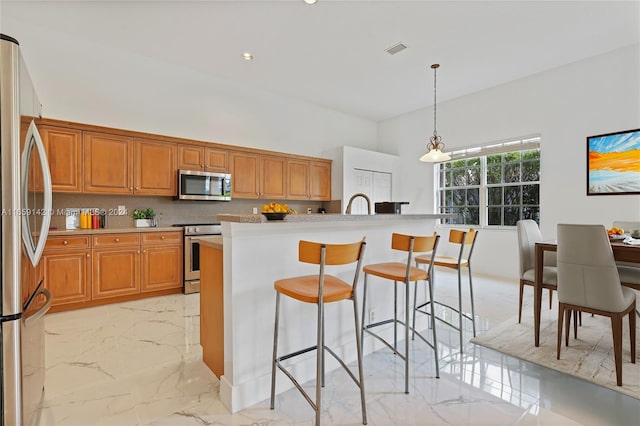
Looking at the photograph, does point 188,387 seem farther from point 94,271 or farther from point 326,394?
point 94,271

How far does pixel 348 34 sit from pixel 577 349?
3.90 metres

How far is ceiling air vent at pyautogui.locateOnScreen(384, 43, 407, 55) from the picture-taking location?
3807mm

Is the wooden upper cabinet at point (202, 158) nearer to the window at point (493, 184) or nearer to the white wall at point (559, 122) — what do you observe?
the window at point (493, 184)

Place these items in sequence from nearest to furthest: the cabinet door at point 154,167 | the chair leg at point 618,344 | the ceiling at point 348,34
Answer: the chair leg at point 618,344 < the ceiling at point 348,34 < the cabinet door at point 154,167

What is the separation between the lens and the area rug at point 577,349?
2.06 m

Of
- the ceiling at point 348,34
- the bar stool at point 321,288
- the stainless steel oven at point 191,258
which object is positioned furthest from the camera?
the stainless steel oven at point 191,258

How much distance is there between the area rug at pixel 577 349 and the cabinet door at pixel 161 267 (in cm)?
364

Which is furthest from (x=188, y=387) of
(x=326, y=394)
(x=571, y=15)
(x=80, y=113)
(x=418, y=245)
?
(x=571, y=15)

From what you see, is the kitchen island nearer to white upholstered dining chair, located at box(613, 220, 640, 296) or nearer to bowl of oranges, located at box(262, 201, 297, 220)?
bowl of oranges, located at box(262, 201, 297, 220)

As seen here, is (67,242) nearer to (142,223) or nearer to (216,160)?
(142,223)

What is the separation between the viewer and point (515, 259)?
4.91 meters

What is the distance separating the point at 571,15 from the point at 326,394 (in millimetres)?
4460

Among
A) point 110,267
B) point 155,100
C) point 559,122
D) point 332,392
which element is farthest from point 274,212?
point 559,122

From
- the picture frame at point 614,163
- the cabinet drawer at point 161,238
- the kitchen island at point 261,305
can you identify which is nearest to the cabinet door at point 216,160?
the cabinet drawer at point 161,238
